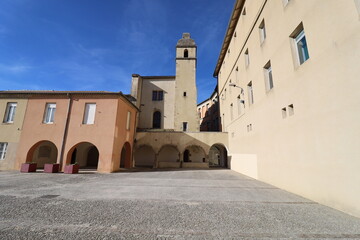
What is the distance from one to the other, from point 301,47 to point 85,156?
20.4 m

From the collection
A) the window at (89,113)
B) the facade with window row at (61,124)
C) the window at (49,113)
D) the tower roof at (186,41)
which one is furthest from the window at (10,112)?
the tower roof at (186,41)

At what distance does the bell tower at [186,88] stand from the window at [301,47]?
1460 centimetres

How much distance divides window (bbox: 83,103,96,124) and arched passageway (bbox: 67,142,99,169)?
5692 mm

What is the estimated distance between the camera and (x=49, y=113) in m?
12.8

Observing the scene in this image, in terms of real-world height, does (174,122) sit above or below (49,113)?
above

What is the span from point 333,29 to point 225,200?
20.5ft

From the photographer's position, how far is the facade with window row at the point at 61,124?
39.0 ft

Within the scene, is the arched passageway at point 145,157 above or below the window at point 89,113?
below

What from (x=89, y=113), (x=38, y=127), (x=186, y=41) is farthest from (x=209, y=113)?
(x=38, y=127)

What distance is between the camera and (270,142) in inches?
314

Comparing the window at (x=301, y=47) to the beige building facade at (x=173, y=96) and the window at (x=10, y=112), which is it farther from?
the window at (x=10, y=112)

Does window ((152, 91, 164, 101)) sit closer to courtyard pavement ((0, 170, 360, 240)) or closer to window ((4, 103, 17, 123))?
window ((4, 103, 17, 123))

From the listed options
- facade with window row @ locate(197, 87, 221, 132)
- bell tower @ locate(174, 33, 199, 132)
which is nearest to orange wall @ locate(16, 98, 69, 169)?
bell tower @ locate(174, 33, 199, 132)

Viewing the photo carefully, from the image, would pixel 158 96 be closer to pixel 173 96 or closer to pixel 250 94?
pixel 173 96
